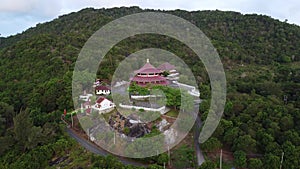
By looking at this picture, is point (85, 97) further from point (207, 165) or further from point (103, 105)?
point (207, 165)

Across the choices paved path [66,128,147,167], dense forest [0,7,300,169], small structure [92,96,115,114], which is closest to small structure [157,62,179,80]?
dense forest [0,7,300,169]

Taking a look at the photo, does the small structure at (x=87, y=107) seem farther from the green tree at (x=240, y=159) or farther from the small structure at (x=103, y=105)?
the green tree at (x=240, y=159)

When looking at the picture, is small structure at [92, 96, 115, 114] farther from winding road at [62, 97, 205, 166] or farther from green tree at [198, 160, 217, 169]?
green tree at [198, 160, 217, 169]

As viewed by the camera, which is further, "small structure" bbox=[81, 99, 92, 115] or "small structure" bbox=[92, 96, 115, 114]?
"small structure" bbox=[81, 99, 92, 115]

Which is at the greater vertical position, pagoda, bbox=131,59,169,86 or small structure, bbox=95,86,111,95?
pagoda, bbox=131,59,169,86

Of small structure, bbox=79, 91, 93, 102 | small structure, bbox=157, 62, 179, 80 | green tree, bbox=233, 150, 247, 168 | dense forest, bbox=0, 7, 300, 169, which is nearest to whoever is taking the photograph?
green tree, bbox=233, 150, 247, 168

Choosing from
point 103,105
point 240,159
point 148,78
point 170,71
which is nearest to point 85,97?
→ point 103,105

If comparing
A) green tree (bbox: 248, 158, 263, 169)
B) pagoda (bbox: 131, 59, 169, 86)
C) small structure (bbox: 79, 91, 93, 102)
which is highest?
pagoda (bbox: 131, 59, 169, 86)
